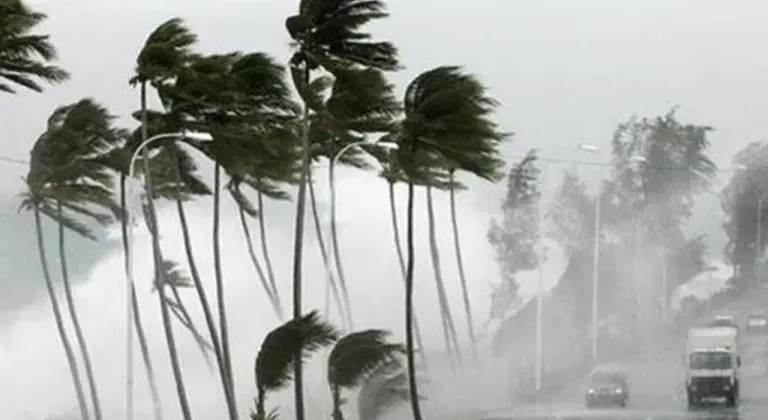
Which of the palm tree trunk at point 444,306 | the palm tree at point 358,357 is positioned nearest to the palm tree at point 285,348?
the palm tree at point 358,357

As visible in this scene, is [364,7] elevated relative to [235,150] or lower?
elevated

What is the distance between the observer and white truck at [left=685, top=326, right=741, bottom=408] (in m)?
31.5

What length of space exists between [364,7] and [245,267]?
24.9m

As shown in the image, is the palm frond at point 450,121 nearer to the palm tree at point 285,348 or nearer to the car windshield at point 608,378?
the palm tree at point 285,348

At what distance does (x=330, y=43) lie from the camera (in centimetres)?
2467

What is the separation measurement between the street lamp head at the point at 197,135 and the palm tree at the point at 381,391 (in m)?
4.66

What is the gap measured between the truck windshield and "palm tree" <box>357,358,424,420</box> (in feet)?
27.8

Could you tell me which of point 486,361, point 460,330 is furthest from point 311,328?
point 460,330

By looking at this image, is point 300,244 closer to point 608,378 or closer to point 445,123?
point 445,123

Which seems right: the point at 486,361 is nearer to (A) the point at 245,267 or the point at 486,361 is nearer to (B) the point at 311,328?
(A) the point at 245,267

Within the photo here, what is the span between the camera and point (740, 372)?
34.1m

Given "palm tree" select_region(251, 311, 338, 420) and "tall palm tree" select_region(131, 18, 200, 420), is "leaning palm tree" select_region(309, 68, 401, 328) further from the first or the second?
"palm tree" select_region(251, 311, 338, 420)

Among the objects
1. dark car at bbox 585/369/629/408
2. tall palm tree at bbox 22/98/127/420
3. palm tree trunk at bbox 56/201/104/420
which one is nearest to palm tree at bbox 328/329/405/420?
tall palm tree at bbox 22/98/127/420

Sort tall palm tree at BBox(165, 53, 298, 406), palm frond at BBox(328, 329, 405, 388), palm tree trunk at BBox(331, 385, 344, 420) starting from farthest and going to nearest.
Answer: tall palm tree at BBox(165, 53, 298, 406), palm tree trunk at BBox(331, 385, 344, 420), palm frond at BBox(328, 329, 405, 388)
